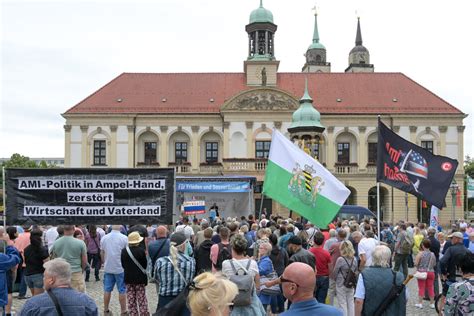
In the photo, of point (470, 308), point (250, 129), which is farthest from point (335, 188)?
point (250, 129)

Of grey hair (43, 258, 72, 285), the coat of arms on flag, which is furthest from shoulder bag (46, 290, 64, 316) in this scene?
the coat of arms on flag

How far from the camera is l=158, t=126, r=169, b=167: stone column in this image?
50906mm

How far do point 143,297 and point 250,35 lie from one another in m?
44.9

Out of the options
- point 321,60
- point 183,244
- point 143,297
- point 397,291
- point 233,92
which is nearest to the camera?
point 397,291

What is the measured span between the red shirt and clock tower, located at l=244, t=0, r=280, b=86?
42405mm

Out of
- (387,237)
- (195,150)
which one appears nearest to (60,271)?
(387,237)

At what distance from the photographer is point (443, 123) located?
5038 centimetres

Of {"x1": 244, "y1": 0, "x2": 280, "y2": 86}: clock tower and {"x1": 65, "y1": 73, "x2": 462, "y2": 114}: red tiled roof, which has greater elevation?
{"x1": 244, "y1": 0, "x2": 280, "y2": 86}: clock tower

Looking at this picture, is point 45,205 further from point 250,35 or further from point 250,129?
point 250,35

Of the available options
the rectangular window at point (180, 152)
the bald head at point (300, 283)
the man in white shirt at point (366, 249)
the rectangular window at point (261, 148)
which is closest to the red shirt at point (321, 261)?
the man in white shirt at point (366, 249)

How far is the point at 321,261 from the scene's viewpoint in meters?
10.1

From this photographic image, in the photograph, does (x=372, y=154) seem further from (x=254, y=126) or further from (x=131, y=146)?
(x=131, y=146)

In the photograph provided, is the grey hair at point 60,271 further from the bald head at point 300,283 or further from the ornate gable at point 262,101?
the ornate gable at point 262,101

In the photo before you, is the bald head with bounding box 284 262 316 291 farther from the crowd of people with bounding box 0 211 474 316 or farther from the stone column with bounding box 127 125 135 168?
the stone column with bounding box 127 125 135 168
